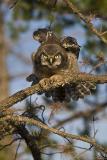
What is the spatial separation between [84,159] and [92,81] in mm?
768

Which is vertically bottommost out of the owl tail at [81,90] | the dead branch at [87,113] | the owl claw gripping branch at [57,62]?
the dead branch at [87,113]

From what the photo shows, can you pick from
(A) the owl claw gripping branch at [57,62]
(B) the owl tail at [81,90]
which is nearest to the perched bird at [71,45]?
(A) the owl claw gripping branch at [57,62]

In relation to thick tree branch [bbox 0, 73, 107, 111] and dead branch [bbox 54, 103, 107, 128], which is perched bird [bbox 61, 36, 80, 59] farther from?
dead branch [bbox 54, 103, 107, 128]

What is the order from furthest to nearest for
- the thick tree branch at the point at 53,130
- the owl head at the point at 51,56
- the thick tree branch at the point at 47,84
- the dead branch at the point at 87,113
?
1. the dead branch at the point at 87,113
2. the owl head at the point at 51,56
3. the thick tree branch at the point at 47,84
4. the thick tree branch at the point at 53,130

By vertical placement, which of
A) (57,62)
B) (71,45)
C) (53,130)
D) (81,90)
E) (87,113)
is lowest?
(87,113)

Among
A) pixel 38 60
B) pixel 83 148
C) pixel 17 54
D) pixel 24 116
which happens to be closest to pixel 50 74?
pixel 38 60

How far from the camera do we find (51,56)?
6.73 meters

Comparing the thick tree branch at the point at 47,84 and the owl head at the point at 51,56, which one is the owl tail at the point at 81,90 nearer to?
the owl head at the point at 51,56

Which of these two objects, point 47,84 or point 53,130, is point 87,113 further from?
point 53,130

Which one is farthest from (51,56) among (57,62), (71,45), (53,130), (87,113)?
(87,113)

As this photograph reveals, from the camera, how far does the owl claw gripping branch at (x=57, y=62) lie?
22.2ft

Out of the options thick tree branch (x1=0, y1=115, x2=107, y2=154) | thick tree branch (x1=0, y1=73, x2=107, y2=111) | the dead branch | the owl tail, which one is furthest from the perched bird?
the dead branch

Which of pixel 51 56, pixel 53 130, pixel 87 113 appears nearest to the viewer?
pixel 53 130

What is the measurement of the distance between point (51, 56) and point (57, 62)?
0.32 ft
